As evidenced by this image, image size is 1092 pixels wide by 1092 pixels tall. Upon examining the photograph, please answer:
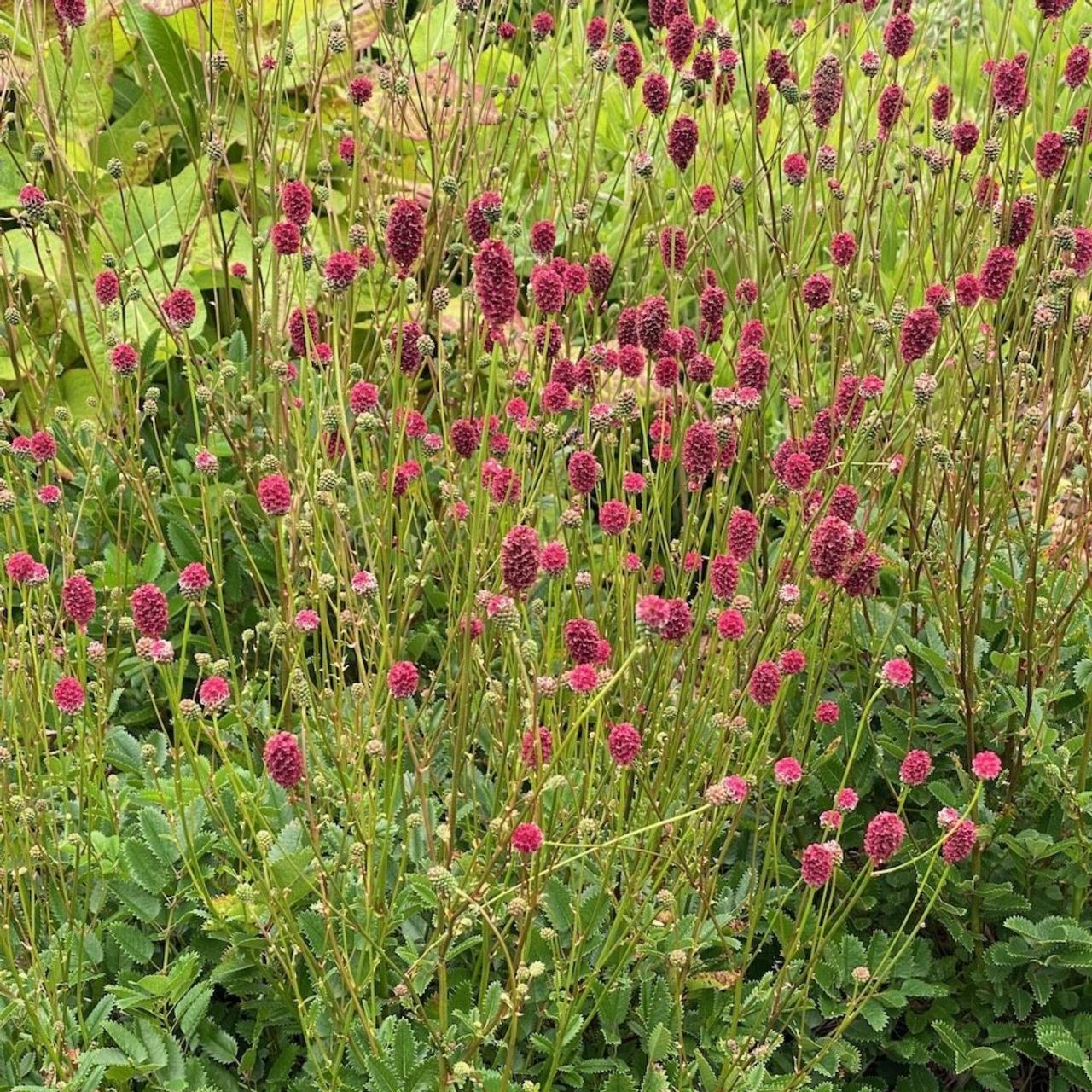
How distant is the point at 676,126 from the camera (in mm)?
2146

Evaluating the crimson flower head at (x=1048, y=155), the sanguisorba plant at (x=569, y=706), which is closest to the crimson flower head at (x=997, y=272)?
the sanguisorba plant at (x=569, y=706)

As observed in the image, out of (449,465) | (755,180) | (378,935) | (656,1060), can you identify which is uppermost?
(755,180)

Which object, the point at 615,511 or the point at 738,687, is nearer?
the point at 615,511

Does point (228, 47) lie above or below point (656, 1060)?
above

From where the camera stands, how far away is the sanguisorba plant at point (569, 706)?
167 centimetres

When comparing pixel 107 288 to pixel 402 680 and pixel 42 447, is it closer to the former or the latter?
pixel 42 447

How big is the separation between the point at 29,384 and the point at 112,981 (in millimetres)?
1279

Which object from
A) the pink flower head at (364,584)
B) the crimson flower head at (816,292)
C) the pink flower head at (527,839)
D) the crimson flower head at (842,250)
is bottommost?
the pink flower head at (527,839)

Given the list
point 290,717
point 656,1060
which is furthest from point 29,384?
point 656,1060

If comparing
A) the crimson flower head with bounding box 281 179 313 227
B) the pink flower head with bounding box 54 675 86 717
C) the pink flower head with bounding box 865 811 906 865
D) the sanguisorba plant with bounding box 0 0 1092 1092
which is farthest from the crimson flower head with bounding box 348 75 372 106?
the pink flower head with bounding box 865 811 906 865

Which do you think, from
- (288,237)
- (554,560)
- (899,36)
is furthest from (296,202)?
(899,36)

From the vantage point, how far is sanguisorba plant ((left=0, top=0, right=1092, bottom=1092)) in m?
1.67

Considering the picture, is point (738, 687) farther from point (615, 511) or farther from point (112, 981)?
point (112, 981)

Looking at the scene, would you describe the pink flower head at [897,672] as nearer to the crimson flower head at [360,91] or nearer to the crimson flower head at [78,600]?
the crimson flower head at [78,600]
